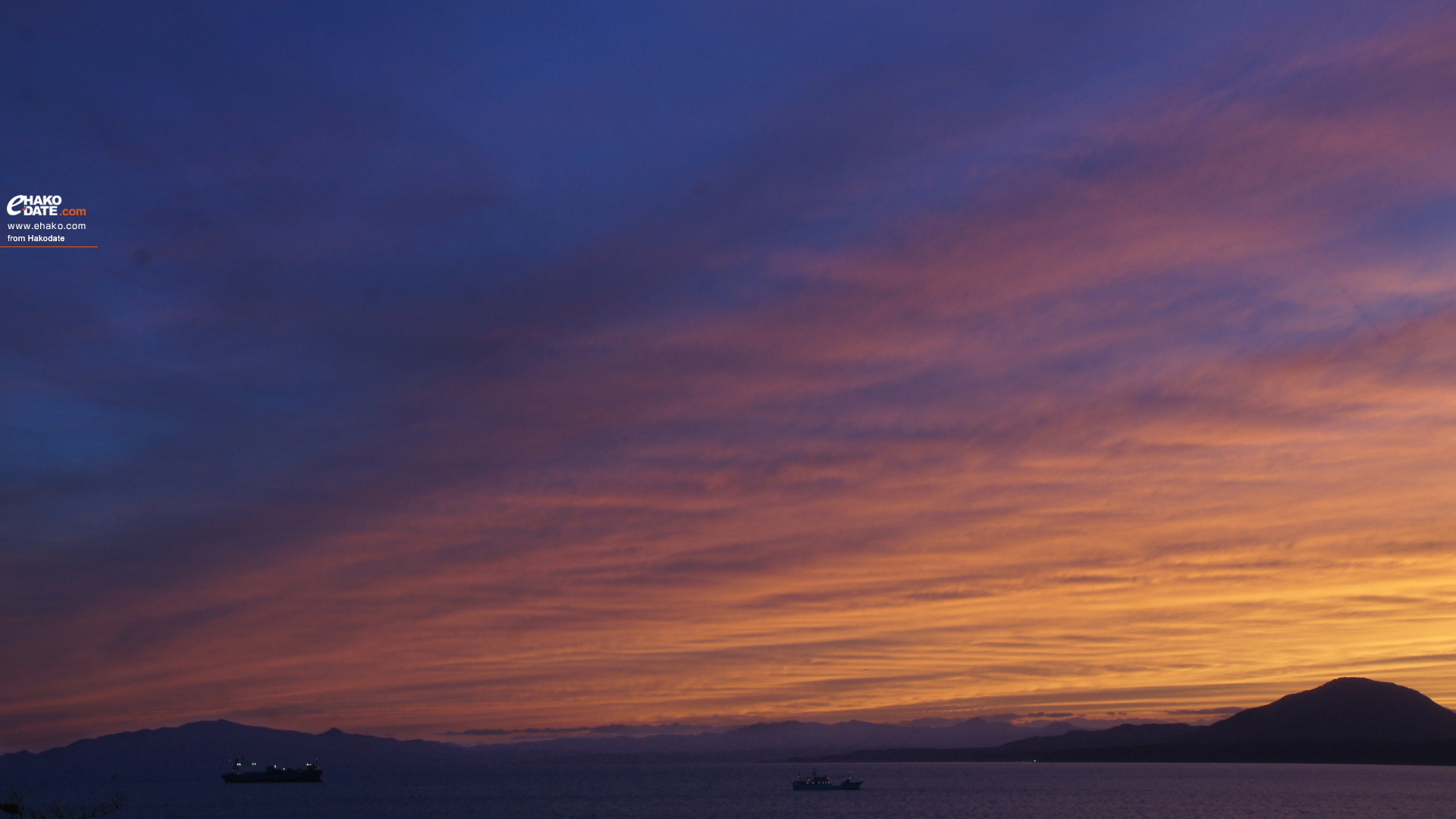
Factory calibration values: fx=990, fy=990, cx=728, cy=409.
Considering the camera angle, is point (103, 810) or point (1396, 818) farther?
point (1396, 818)

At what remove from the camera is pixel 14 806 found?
42.0 meters

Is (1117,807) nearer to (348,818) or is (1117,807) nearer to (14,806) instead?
(348,818)

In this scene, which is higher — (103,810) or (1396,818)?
(103,810)

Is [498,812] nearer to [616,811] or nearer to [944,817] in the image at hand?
[616,811]

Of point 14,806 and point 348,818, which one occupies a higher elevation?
point 14,806

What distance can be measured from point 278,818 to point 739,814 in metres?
93.8

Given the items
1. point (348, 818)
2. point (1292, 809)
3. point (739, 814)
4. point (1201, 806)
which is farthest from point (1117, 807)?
point (348, 818)

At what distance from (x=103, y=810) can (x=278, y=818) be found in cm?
16186

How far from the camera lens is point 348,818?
19488 cm

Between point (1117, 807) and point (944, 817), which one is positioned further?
point (1117, 807)

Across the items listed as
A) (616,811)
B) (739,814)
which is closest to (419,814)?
(616,811)

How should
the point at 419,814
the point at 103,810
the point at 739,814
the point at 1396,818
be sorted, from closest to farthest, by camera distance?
the point at 103,810 < the point at 1396,818 < the point at 739,814 < the point at 419,814

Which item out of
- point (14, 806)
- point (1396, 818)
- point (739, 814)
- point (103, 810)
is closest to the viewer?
point (14, 806)

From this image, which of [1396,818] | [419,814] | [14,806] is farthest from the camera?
[419,814]
